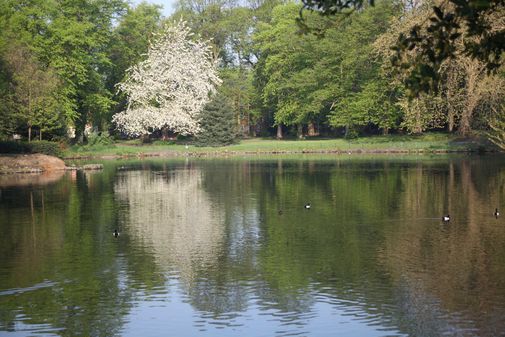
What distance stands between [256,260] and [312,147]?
53667 mm

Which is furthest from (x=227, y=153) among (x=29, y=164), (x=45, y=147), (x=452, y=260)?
(x=452, y=260)

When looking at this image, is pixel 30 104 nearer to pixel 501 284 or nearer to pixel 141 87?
pixel 141 87

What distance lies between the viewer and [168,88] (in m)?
82.2

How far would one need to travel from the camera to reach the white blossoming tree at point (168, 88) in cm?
7938

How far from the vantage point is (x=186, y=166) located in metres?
57.7

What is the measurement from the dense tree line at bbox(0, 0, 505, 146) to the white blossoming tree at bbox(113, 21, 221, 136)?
268 centimetres

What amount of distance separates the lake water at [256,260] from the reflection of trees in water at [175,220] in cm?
9

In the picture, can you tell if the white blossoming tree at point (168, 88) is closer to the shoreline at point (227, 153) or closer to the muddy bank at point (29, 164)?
the shoreline at point (227, 153)

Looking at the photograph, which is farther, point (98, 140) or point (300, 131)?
point (300, 131)

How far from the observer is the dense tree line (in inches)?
2397

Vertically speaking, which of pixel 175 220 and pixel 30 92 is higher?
pixel 30 92

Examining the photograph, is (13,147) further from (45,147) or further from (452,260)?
(452,260)

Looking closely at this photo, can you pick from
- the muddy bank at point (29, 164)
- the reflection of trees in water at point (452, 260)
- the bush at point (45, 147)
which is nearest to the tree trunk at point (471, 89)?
the reflection of trees in water at point (452, 260)

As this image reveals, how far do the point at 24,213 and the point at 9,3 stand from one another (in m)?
45.1
